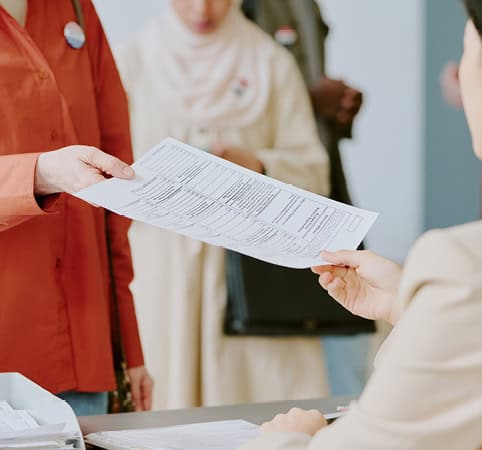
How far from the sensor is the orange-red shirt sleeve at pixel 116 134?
1764 mm

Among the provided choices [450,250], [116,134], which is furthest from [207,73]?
[450,250]

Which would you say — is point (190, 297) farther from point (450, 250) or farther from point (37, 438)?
point (450, 250)

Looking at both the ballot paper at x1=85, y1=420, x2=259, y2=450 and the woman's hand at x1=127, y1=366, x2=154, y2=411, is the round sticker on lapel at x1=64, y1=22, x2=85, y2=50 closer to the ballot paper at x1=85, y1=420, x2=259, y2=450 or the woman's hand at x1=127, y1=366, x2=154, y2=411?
the woman's hand at x1=127, y1=366, x2=154, y2=411

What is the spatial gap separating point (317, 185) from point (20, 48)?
1.88 metres

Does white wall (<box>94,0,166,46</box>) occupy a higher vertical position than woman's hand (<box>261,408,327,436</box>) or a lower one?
higher

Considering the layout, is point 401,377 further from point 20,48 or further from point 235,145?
point 235,145

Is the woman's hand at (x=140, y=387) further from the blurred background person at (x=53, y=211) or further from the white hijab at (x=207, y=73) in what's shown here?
the white hijab at (x=207, y=73)

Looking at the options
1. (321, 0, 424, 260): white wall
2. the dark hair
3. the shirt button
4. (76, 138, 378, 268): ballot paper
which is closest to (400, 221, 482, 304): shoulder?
the dark hair

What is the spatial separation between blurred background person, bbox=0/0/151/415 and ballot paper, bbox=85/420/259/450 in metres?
0.40

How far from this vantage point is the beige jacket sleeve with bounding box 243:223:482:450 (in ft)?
2.35

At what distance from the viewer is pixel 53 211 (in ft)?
4.96

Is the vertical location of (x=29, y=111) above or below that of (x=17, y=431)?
above

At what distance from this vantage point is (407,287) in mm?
750

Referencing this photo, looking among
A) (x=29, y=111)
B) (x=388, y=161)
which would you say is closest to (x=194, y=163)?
(x=29, y=111)
